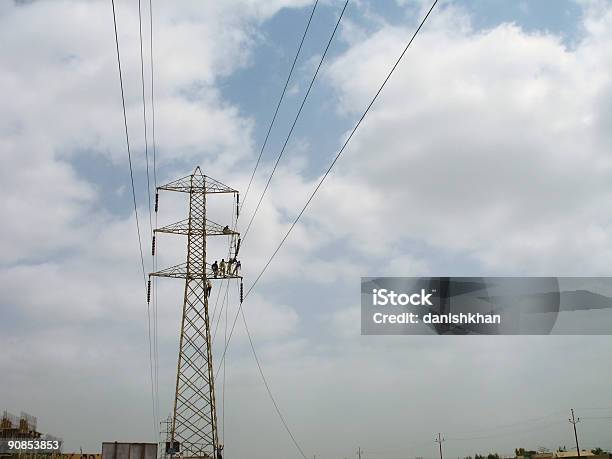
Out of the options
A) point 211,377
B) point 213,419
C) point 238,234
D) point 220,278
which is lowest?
point 213,419

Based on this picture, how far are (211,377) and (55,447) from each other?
54.6 m

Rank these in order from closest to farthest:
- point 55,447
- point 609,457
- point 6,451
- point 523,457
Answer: point 6,451 < point 55,447 < point 609,457 < point 523,457

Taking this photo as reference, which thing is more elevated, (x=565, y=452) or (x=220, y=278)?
(x=220, y=278)

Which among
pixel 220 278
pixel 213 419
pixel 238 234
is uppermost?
pixel 238 234

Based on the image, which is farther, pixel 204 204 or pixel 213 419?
pixel 204 204

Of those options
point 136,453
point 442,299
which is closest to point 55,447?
point 136,453

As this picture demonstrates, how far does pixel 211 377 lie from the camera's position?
43.8m

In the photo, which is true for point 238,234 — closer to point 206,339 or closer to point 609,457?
point 206,339

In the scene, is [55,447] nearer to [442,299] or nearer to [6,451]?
[6,451]

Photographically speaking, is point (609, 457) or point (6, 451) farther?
point (609, 457)

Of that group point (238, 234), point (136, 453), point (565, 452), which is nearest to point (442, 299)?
point (238, 234)

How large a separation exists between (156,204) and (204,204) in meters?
3.83

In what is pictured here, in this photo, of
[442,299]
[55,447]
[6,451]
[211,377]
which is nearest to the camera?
[442,299]

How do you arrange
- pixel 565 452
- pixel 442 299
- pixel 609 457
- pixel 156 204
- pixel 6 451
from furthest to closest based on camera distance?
pixel 565 452, pixel 609 457, pixel 6 451, pixel 156 204, pixel 442 299
